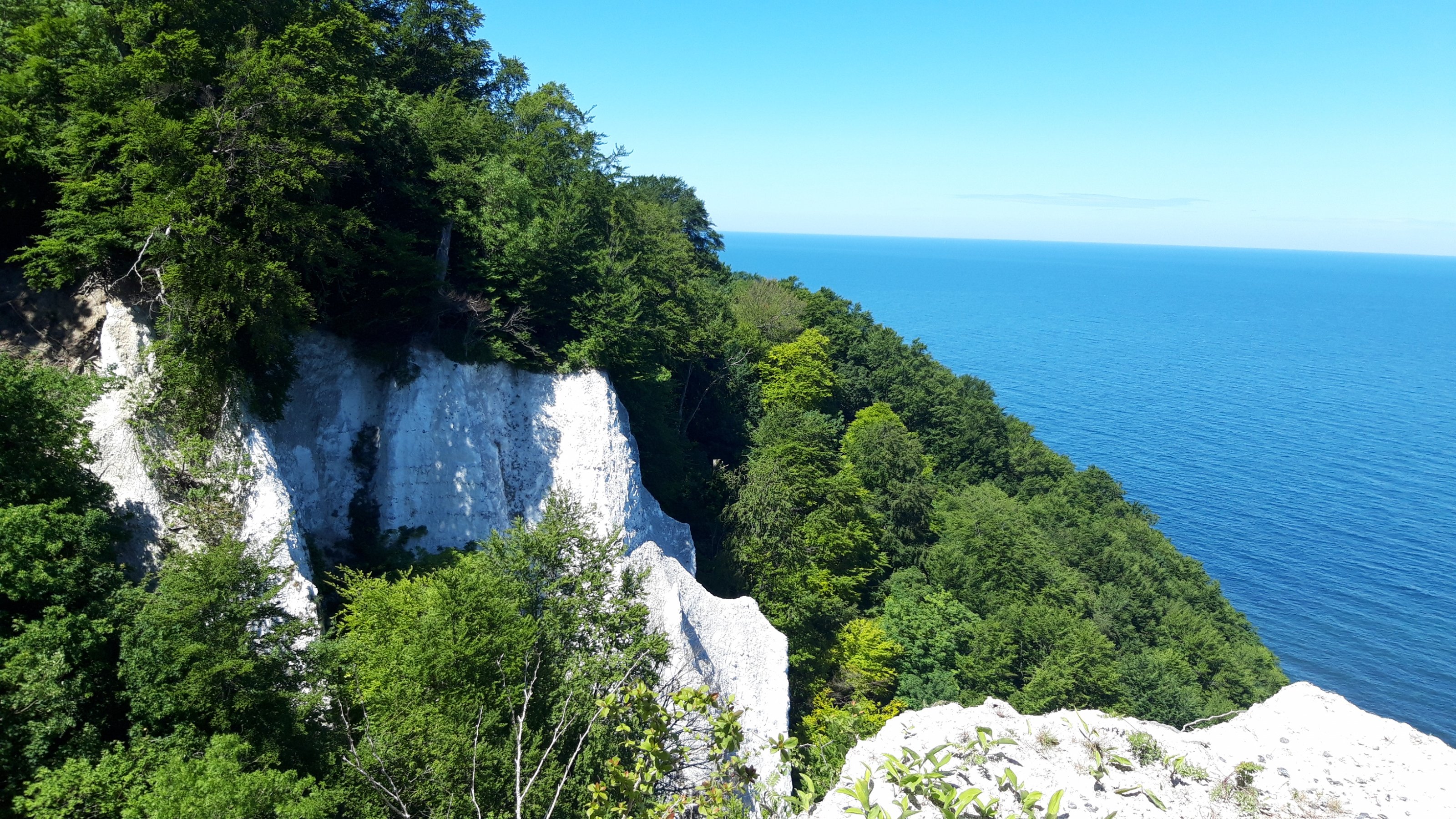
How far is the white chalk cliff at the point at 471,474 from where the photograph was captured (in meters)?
20.6

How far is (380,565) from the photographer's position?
2159 centimetres

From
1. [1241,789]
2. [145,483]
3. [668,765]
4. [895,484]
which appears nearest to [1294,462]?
[895,484]

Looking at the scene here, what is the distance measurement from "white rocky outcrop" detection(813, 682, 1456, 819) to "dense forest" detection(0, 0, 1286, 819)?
3517mm

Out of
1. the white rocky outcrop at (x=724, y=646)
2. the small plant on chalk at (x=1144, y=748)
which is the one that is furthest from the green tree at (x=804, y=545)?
the small plant on chalk at (x=1144, y=748)

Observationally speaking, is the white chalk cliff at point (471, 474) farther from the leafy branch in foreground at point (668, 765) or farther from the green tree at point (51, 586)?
the leafy branch in foreground at point (668, 765)

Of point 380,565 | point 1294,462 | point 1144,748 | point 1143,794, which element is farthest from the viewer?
point 1294,462

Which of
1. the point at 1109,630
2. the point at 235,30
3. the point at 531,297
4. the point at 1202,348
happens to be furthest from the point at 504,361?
the point at 1202,348

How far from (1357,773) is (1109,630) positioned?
34189mm

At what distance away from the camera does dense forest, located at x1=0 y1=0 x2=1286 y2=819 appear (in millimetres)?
12172

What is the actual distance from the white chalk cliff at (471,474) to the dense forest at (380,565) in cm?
119

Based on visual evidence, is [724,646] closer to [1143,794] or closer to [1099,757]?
[1099,757]

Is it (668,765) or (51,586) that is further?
(51,586)

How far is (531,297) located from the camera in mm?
26438

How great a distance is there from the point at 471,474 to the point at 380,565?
3.85m
